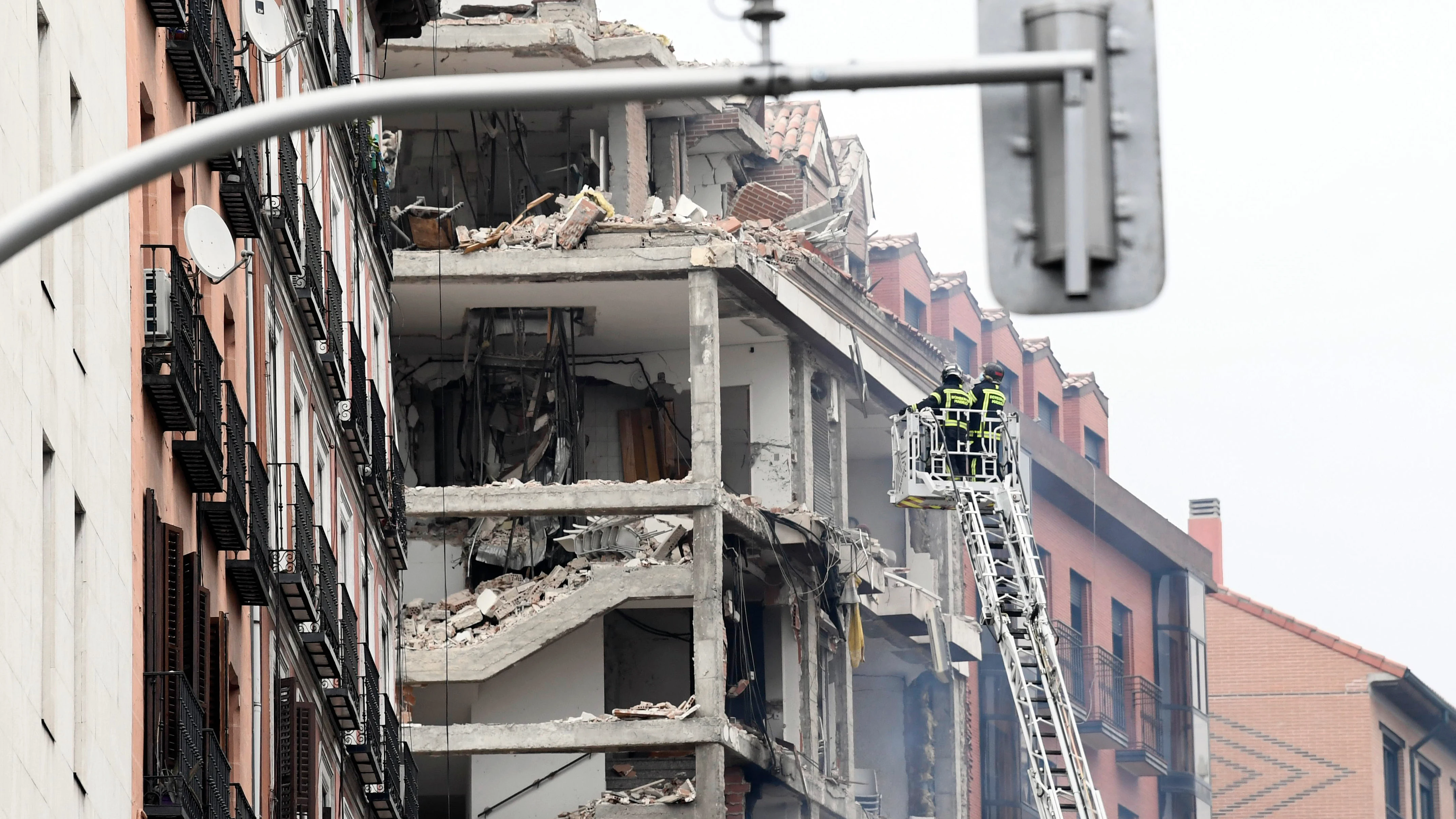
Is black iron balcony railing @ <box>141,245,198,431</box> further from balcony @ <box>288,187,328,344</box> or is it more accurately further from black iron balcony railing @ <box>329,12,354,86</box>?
black iron balcony railing @ <box>329,12,354,86</box>

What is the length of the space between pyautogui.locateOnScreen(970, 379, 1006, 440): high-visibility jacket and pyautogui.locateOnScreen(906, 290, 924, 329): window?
68.6ft

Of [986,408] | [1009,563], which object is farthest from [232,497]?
[986,408]

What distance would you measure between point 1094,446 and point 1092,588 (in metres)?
6.36

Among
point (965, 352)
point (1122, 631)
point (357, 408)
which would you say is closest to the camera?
point (357, 408)

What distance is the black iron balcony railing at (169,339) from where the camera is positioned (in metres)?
21.4

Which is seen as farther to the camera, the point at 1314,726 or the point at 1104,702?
the point at 1314,726

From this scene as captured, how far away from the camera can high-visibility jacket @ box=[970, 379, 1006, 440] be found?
39719 millimetres

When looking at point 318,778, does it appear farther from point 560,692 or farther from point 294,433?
point 560,692

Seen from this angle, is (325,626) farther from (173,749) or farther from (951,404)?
(951,404)

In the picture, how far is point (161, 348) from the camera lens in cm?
2153

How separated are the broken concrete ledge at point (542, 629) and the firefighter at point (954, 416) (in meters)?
7.10

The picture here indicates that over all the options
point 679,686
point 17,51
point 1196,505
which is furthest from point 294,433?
point 1196,505

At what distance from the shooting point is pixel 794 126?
5791cm

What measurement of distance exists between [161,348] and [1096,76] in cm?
1345
